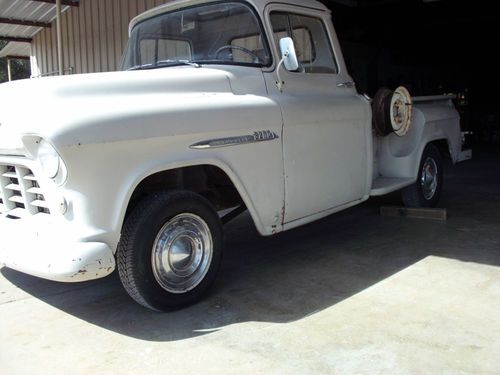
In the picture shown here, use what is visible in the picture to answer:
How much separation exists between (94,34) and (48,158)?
8.40 metres

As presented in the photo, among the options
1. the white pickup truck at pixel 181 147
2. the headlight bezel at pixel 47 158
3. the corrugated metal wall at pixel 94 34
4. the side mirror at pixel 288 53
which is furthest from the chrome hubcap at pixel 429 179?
the corrugated metal wall at pixel 94 34

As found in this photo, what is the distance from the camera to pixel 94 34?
10695 millimetres

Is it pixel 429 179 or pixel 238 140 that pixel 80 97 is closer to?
pixel 238 140

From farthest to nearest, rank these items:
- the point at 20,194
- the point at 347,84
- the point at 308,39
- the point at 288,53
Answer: the point at 347,84 < the point at 308,39 < the point at 288,53 < the point at 20,194

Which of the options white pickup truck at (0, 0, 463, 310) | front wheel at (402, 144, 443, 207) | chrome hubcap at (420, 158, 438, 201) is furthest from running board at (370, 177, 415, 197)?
chrome hubcap at (420, 158, 438, 201)

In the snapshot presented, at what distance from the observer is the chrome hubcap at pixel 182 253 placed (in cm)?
343

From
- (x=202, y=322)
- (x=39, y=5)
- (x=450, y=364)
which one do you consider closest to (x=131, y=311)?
(x=202, y=322)

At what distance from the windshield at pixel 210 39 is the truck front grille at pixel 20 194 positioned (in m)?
1.46

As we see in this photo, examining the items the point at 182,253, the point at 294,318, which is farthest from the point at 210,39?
the point at 294,318

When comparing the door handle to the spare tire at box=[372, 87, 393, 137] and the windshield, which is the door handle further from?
the windshield

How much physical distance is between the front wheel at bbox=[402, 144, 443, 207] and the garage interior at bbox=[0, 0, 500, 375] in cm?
30

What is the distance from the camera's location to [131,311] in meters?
3.62

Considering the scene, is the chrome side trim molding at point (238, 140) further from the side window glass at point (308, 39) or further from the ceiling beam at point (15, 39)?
the ceiling beam at point (15, 39)

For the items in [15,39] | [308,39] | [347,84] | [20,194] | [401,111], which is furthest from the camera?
[15,39]
